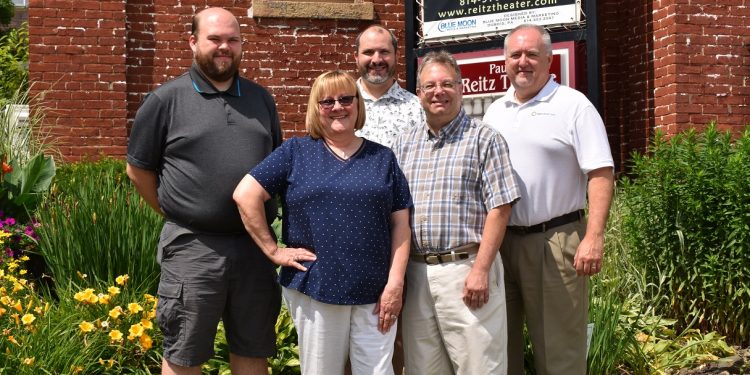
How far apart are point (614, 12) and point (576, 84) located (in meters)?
2.55

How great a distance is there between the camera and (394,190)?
3.52 metres


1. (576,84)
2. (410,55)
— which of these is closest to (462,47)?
(410,55)

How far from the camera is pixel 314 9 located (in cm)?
930

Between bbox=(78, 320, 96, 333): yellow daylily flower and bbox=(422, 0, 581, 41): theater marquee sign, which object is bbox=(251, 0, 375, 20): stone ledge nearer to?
bbox=(422, 0, 581, 41): theater marquee sign

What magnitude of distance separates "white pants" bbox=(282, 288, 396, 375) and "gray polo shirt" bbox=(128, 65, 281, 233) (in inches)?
22.8

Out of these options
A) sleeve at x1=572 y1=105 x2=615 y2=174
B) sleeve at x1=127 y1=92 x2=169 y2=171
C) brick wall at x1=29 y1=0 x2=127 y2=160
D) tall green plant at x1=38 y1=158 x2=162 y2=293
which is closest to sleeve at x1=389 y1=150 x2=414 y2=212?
sleeve at x1=572 y1=105 x2=615 y2=174

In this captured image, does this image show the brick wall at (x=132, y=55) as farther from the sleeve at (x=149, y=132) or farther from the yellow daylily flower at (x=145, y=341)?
the sleeve at (x=149, y=132)

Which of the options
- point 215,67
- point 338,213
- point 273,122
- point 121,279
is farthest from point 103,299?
point 338,213

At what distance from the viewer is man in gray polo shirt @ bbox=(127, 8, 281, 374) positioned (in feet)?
Result: 12.0

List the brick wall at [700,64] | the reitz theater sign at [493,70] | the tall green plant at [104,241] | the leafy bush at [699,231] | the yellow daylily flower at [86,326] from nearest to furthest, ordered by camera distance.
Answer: the yellow daylily flower at [86,326], the tall green plant at [104,241], the leafy bush at [699,231], the reitz theater sign at [493,70], the brick wall at [700,64]

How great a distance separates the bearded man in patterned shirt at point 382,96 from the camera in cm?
426

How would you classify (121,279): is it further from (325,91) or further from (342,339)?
(325,91)

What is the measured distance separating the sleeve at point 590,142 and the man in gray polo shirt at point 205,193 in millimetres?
1367

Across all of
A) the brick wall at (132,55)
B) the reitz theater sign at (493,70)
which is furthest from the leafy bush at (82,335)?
the brick wall at (132,55)
